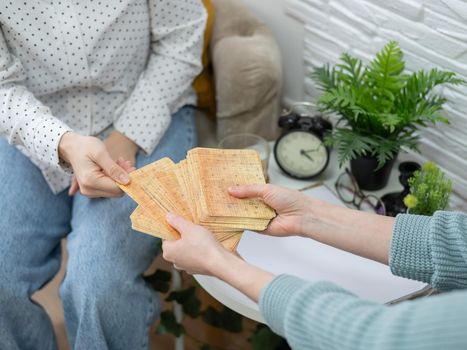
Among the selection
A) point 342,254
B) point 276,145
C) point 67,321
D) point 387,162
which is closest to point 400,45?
point 387,162

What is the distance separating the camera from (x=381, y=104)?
140cm

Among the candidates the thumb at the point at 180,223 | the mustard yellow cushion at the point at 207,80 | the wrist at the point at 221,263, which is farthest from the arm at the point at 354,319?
the mustard yellow cushion at the point at 207,80

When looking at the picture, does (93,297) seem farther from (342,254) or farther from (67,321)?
(342,254)

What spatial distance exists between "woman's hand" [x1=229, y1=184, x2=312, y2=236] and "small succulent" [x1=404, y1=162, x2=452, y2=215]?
235mm

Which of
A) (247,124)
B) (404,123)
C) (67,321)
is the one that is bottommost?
(67,321)

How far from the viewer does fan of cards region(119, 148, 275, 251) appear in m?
1.16

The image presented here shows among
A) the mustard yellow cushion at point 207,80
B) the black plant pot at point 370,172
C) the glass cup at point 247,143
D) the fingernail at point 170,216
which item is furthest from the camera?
the mustard yellow cushion at point 207,80

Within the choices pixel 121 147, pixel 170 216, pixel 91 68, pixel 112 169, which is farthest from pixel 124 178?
pixel 91 68

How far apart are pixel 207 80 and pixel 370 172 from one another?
649 mm

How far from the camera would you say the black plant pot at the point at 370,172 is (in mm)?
1461

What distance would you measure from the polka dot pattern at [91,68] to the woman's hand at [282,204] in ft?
1.28

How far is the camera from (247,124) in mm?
1792

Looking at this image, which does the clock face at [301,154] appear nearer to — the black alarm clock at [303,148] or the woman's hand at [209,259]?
the black alarm clock at [303,148]

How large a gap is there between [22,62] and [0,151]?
0.84ft
